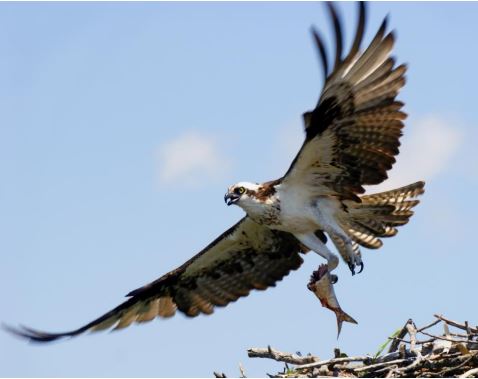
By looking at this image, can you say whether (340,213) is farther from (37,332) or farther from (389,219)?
(37,332)

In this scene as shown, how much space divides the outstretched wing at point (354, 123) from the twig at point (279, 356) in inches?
69.4

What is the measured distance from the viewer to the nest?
9273 mm

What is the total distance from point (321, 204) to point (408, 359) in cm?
217

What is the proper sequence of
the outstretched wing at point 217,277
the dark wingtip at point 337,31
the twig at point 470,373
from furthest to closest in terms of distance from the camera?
1. the outstretched wing at point 217,277
2. the dark wingtip at point 337,31
3. the twig at point 470,373

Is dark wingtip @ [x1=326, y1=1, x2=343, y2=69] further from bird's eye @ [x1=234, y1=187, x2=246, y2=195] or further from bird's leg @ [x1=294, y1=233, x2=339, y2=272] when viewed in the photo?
bird's leg @ [x1=294, y1=233, x2=339, y2=272]

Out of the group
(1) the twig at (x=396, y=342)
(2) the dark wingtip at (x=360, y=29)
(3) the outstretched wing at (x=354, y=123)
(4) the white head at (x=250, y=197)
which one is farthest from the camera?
(4) the white head at (x=250, y=197)

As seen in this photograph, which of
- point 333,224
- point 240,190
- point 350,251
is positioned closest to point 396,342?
point 350,251

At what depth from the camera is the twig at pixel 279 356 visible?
983 centimetres

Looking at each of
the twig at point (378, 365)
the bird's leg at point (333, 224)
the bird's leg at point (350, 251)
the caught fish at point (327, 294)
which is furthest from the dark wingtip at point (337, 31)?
the twig at point (378, 365)

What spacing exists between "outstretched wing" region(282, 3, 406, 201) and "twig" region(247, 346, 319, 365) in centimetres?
176

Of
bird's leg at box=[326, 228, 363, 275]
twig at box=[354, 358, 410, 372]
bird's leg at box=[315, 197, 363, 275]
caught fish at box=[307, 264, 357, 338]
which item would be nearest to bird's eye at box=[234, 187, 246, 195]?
bird's leg at box=[315, 197, 363, 275]

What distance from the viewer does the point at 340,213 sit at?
1139 cm

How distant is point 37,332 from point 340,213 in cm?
302

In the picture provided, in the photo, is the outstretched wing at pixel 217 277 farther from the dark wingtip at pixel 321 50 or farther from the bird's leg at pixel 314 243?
the dark wingtip at pixel 321 50
